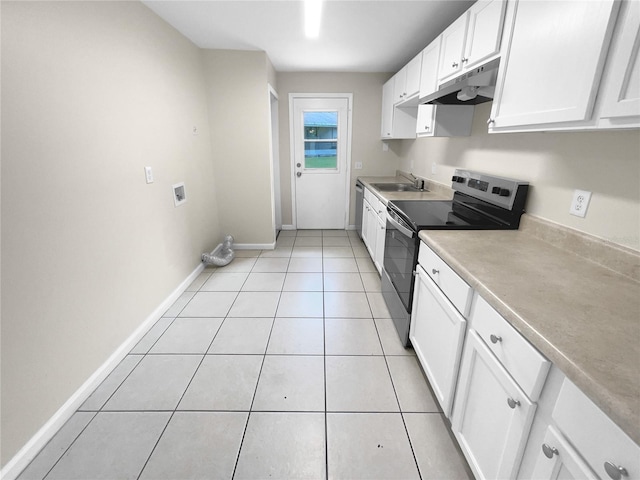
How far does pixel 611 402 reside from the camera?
1.96 feet

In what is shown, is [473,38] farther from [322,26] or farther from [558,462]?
[558,462]

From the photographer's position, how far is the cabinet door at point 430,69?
A: 7.30 feet

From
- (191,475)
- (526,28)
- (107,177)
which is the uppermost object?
(526,28)

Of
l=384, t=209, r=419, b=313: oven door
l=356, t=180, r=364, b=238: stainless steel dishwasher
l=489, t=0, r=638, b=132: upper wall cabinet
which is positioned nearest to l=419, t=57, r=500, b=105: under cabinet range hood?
l=489, t=0, r=638, b=132: upper wall cabinet

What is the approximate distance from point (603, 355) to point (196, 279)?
124 inches

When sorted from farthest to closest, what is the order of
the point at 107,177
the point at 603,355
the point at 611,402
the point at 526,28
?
1. the point at 107,177
2. the point at 526,28
3. the point at 603,355
4. the point at 611,402

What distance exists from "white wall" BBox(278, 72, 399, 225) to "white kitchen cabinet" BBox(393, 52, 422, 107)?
2.68 ft

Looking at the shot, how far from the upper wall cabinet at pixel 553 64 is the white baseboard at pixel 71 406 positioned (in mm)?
2637

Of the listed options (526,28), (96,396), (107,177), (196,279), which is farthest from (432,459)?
(196,279)

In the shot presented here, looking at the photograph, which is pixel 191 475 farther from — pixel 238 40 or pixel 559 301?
pixel 238 40

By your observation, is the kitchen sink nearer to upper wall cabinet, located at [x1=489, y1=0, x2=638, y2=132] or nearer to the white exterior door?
the white exterior door

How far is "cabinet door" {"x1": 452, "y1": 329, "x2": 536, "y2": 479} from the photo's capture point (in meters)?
0.90

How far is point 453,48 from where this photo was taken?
76.7 inches

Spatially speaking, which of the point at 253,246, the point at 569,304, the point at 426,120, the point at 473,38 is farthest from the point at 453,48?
the point at 253,246
